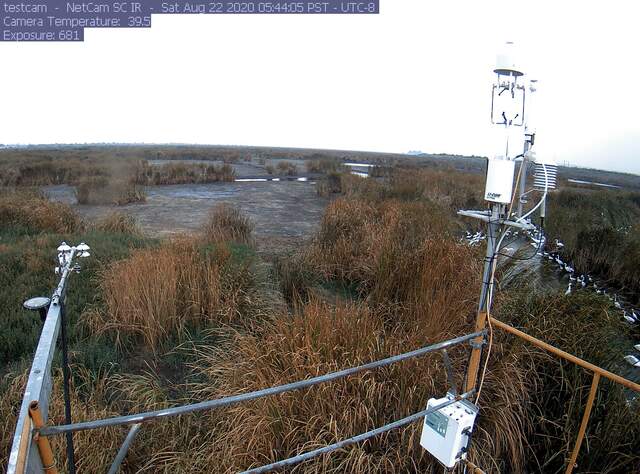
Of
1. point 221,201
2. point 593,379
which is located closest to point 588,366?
point 593,379

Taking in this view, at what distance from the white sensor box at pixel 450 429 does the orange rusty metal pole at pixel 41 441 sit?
1.86 m

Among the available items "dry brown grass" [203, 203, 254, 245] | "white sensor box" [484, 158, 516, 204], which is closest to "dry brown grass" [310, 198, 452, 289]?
"dry brown grass" [203, 203, 254, 245]

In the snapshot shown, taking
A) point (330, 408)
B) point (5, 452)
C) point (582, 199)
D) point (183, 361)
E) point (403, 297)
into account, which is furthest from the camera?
point (582, 199)

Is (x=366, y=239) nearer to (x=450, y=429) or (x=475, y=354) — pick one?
(x=475, y=354)

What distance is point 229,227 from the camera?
8.53 metres

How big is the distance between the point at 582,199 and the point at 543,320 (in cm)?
1413

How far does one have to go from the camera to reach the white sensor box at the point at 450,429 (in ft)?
7.68

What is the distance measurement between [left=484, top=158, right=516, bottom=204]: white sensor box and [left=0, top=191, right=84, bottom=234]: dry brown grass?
899cm

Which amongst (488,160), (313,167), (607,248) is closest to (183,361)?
(488,160)

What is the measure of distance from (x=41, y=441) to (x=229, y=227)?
7273mm

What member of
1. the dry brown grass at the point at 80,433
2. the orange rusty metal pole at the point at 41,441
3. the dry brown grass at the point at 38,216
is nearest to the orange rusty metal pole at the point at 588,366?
the orange rusty metal pole at the point at 41,441

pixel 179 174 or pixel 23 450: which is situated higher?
pixel 23 450

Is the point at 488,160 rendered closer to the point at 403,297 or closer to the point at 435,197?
the point at 403,297

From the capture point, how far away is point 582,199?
1572cm
